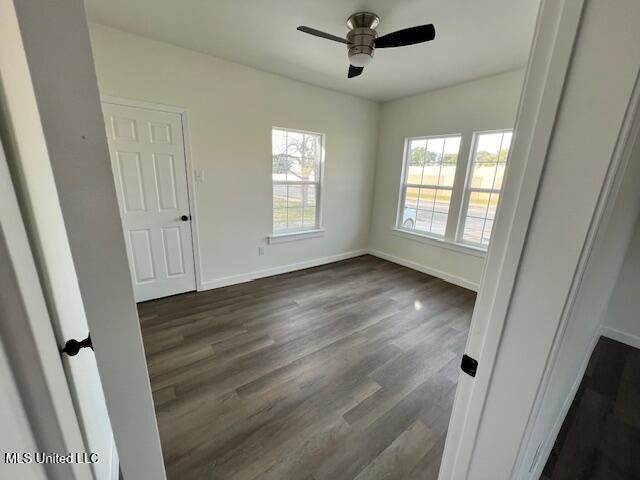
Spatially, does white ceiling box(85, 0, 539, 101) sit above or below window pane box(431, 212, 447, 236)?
above

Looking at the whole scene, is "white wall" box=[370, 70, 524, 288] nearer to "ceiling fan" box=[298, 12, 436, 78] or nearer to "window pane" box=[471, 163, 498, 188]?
"window pane" box=[471, 163, 498, 188]

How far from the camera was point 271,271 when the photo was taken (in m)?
3.79

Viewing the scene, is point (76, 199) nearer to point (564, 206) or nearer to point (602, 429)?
point (564, 206)

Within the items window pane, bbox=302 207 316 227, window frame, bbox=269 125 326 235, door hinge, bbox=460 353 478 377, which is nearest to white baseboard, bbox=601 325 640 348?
door hinge, bbox=460 353 478 377

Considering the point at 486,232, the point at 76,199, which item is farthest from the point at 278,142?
the point at 76,199

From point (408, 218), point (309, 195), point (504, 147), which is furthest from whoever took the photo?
point (408, 218)

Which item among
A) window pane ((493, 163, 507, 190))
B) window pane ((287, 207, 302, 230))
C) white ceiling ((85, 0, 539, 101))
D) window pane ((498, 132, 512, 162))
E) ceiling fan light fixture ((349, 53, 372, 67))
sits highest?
white ceiling ((85, 0, 539, 101))

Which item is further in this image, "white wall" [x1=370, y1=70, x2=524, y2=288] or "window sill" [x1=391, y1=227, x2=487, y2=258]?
"window sill" [x1=391, y1=227, x2=487, y2=258]

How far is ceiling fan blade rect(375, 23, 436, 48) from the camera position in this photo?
178 centimetres

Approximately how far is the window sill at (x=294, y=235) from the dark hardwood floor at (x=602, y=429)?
3.20 metres

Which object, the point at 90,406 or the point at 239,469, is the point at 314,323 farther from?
the point at 90,406

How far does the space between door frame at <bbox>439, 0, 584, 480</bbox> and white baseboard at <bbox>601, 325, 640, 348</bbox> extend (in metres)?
2.89

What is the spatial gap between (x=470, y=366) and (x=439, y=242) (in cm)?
330

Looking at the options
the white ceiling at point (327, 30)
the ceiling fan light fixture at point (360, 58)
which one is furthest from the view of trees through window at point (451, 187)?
the ceiling fan light fixture at point (360, 58)
